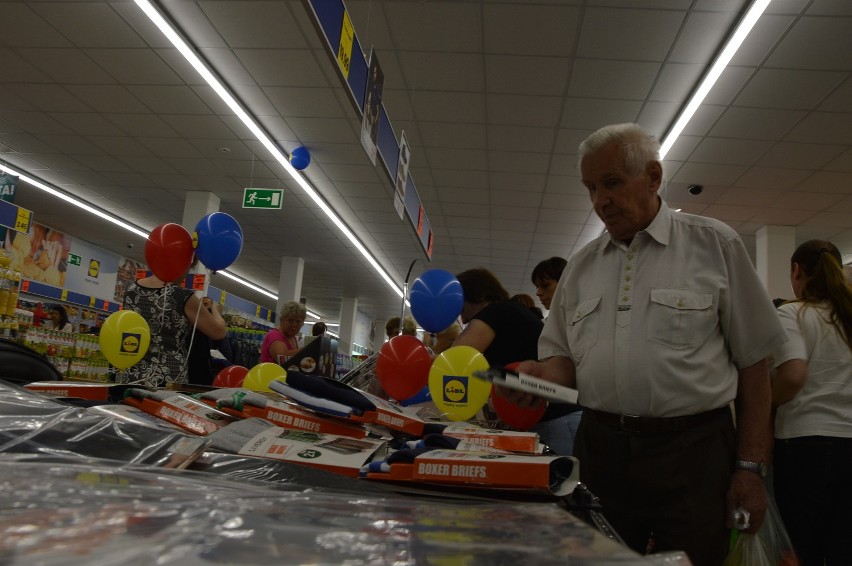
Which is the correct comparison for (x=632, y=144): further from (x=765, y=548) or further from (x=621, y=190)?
(x=765, y=548)

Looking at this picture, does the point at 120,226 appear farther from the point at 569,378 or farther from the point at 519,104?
the point at 569,378

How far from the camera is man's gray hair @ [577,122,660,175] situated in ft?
4.57

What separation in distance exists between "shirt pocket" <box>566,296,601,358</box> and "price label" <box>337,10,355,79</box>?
1.79 meters

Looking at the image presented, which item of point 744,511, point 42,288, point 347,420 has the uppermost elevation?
point 42,288

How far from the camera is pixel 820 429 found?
184cm

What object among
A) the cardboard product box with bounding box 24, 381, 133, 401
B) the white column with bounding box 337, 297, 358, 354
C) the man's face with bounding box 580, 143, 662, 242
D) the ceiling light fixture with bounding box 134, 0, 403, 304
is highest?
the ceiling light fixture with bounding box 134, 0, 403, 304

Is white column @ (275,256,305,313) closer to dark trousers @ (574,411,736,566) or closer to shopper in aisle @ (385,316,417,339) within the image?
shopper in aisle @ (385,316,417,339)

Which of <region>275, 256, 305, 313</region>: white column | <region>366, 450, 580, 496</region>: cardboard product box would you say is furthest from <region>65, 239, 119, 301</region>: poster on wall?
<region>366, 450, 580, 496</region>: cardboard product box

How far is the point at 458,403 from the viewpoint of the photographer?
7.39 feet

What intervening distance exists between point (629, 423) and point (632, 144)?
660 mm


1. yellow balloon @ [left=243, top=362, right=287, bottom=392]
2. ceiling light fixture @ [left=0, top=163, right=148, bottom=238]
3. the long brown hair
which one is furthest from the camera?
ceiling light fixture @ [left=0, top=163, right=148, bottom=238]

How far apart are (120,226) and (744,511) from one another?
1173 cm

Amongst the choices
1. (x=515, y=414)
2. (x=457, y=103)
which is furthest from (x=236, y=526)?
(x=457, y=103)

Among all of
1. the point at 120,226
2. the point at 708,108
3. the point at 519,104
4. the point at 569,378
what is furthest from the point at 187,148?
the point at 569,378
